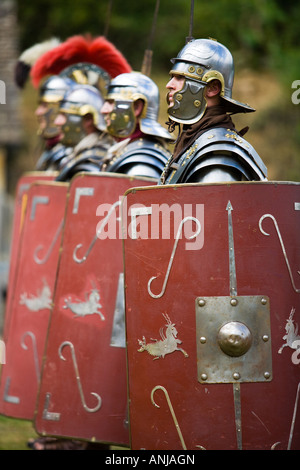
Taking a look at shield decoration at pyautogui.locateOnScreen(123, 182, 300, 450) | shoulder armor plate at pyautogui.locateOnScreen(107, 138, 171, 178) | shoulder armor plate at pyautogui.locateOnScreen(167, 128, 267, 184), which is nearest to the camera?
shield decoration at pyautogui.locateOnScreen(123, 182, 300, 450)

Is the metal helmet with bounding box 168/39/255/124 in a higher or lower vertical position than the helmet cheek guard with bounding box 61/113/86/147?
lower

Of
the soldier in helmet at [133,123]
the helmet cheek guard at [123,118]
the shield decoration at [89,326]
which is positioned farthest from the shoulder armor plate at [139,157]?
the shield decoration at [89,326]

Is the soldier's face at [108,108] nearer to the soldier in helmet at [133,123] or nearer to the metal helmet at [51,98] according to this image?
the soldier in helmet at [133,123]

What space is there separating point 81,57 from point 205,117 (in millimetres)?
2938

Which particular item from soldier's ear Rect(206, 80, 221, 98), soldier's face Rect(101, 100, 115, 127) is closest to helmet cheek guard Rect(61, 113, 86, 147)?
soldier's face Rect(101, 100, 115, 127)

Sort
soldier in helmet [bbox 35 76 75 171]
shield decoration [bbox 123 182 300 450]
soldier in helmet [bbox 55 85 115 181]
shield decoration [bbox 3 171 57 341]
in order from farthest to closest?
soldier in helmet [bbox 35 76 75 171], shield decoration [bbox 3 171 57 341], soldier in helmet [bbox 55 85 115 181], shield decoration [bbox 123 182 300 450]

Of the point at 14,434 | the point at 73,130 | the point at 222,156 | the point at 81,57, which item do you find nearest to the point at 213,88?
the point at 222,156

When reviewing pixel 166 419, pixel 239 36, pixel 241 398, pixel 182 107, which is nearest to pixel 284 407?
pixel 241 398

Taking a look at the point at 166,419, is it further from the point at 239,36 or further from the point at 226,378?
the point at 239,36

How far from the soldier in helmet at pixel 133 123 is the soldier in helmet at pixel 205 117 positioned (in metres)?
0.85

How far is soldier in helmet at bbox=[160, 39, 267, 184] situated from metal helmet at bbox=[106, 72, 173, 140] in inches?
39.2

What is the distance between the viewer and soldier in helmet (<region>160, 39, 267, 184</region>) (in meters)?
4.37

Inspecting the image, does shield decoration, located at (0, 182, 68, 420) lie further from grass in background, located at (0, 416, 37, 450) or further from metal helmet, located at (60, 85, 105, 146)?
metal helmet, located at (60, 85, 105, 146)

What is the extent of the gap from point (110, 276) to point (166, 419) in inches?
48.6
